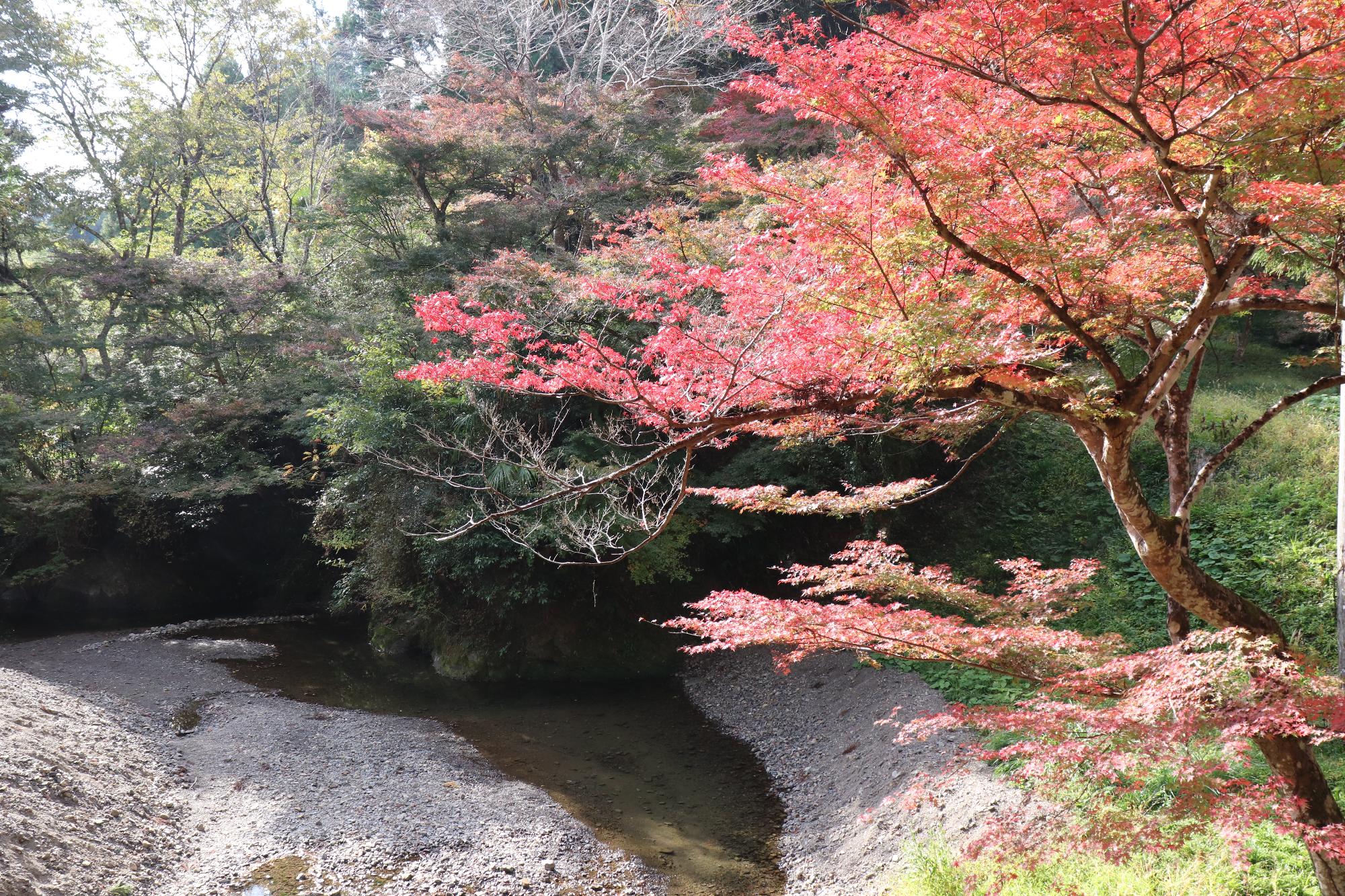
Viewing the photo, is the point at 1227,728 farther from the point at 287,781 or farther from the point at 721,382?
the point at 287,781

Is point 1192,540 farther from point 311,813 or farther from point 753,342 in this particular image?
point 311,813

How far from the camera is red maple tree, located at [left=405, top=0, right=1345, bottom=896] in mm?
2668

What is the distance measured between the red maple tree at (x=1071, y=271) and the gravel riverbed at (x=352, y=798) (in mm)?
1870

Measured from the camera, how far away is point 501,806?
222 inches

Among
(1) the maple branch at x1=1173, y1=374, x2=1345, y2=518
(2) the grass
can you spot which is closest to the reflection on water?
(2) the grass

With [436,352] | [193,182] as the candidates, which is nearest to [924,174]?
[436,352]

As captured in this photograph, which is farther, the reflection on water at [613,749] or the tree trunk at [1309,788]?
the reflection on water at [613,749]

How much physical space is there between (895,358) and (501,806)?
4574mm

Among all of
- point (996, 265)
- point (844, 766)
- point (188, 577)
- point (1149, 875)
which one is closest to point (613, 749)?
point (844, 766)

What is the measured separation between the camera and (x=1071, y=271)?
2943 mm

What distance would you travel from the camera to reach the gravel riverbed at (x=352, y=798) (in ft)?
15.4

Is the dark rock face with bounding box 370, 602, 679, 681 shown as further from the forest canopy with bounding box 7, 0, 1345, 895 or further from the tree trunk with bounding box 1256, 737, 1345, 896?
the tree trunk with bounding box 1256, 737, 1345, 896

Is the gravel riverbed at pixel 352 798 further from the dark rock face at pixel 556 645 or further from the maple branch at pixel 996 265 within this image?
the maple branch at pixel 996 265

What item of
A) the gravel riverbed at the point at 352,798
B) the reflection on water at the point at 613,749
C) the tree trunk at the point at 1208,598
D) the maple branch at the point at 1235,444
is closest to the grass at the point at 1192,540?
the tree trunk at the point at 1208,598
